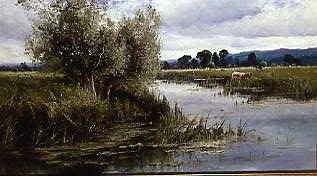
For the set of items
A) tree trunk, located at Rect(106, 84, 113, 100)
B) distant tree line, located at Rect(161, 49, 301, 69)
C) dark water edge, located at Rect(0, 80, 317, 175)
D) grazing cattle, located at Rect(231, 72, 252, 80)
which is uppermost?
distant tree line, located at Rect(161, 49, 301, 69)

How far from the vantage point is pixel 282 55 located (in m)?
1.30

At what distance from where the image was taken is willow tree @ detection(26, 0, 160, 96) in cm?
130

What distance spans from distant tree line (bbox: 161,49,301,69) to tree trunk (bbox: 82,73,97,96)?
0.20 metres

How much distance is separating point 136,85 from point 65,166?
0.30 meters

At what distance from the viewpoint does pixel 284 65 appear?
1311mm

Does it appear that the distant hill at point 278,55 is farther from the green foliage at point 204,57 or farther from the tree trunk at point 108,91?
the tree trunk at point 108,91

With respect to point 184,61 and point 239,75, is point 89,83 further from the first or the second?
point 239,75

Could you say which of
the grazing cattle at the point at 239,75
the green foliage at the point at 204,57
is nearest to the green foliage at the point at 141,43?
the green foliage at the point at 204,57

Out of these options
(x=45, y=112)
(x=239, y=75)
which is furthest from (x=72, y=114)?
(x=239, y=75)

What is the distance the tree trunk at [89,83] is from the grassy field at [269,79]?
194 mm

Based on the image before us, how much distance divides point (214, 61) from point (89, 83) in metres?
0.36

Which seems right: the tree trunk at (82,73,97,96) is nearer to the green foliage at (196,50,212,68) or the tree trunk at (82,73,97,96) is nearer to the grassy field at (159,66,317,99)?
the grassy field at (159,66,317,99)

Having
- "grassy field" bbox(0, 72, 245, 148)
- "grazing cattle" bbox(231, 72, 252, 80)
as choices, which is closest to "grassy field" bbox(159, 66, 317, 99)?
"grazing cattle" bbox(231, 72, 252, 80)

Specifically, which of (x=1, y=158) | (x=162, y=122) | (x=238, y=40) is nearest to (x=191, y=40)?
(x=238, y=40)
